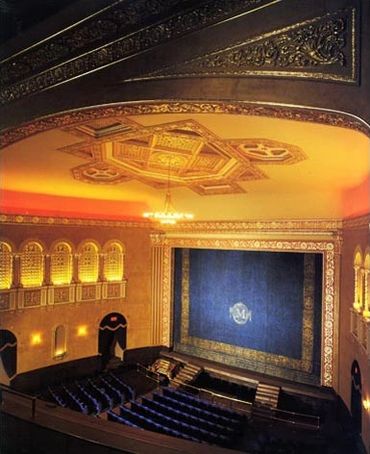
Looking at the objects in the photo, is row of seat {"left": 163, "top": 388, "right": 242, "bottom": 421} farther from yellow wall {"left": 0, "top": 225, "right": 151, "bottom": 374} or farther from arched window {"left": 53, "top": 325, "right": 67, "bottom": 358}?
arched window {"left": 53, "top": 325, "right": 67, "bottom": 358}

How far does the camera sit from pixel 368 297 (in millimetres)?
8625

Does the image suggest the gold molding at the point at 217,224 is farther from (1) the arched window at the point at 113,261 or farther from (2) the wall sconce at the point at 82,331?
(2) the wall sconce at the point at 82,331

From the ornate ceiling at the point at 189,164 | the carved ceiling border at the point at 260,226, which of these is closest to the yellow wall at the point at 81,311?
the ornate ceiling at the point at 189,164

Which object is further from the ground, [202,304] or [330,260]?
[330,260]

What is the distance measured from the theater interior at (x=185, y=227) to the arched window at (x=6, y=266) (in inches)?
4.4

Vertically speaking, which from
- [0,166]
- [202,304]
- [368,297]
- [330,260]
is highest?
[0,166]

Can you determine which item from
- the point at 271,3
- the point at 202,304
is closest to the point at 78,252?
the point at 202,304

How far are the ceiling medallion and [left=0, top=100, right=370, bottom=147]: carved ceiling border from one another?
127 centimetres

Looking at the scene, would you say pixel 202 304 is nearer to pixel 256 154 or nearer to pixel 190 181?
pixel 190 181

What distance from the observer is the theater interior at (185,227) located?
2.87 meters

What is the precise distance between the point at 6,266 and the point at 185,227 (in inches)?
273

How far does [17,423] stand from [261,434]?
25.0 ft

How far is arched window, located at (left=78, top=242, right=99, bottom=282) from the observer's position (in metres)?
14.4

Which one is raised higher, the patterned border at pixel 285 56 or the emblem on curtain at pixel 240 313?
the patterned border at pixel 285 56
